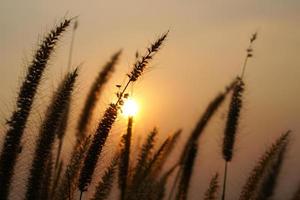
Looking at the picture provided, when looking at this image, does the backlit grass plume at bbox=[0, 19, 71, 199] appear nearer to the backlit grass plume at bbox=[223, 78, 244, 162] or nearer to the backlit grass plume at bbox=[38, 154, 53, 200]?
the backlit grass plume at bbox=[38, 154, 53, 200]

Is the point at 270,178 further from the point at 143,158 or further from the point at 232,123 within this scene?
the point at 143,158

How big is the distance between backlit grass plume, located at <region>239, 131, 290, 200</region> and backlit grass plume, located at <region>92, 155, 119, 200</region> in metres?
0.69

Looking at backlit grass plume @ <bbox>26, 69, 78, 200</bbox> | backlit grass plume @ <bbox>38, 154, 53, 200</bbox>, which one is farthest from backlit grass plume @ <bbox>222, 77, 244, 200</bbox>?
backlit grass plume @ <bbox>26, 69, 78, 200</bbox>

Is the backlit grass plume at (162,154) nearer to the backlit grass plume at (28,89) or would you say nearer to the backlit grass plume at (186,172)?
the backlit grass plume at (186,172)

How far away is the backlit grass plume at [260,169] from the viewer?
10.1 ft

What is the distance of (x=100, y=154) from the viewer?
2373 millimetres

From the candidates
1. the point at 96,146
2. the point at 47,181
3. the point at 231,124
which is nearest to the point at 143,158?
the point at 231,124

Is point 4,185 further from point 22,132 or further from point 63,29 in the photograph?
point 63,29

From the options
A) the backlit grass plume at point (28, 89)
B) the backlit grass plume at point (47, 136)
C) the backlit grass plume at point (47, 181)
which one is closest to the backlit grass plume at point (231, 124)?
the backlit grass plume at point (47, 181)

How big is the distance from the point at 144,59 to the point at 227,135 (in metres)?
1.18

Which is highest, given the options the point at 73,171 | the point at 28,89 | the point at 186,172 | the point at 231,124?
the point at 231,124

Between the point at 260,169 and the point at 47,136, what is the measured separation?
1.21 metres

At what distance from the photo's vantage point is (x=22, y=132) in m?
2.31

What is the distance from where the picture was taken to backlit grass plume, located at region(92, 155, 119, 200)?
265cm
